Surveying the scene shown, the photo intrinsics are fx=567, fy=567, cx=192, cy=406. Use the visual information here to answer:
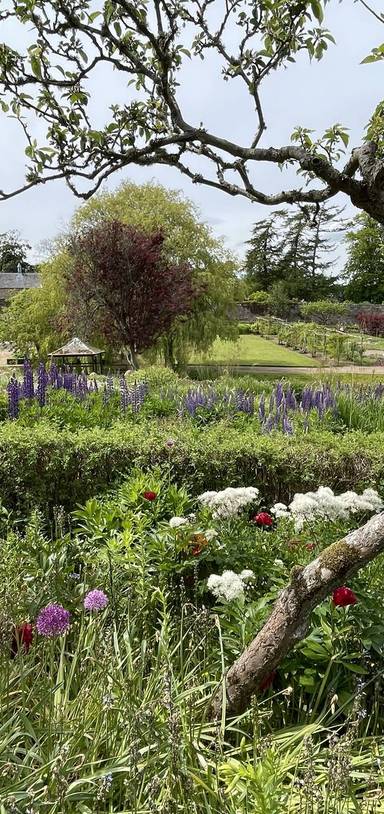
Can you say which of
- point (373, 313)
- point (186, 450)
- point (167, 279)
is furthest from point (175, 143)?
point (373, 313)

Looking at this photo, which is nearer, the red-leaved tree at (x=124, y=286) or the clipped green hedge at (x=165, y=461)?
the clipped green hedge at (x=165, y=461)

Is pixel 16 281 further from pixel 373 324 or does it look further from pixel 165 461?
pixel 165 461

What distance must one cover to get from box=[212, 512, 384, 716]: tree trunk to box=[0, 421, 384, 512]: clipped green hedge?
239 cm

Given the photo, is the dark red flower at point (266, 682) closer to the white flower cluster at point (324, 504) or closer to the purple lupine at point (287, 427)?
the white flower cluster at point (324, 504)

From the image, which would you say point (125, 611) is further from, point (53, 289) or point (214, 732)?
point (53, 289)

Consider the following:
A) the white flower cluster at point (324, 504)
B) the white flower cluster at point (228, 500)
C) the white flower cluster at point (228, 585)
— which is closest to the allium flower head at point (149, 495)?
the white flower cluster at point (228, 500)

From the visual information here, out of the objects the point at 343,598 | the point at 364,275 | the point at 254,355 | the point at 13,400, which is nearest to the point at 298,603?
the point at 343,598

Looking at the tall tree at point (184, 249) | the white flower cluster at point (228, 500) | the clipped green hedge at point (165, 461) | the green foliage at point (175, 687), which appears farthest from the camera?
the tall tree at point (184, 249)

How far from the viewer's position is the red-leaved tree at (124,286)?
14320mm

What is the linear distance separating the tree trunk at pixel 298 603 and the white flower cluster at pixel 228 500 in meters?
0.99

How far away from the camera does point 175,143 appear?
2062 millimetres

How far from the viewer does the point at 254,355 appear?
1112 inches

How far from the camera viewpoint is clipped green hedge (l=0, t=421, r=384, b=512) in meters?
4.34

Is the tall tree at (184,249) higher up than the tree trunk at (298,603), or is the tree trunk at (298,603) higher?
the tall tree at (184,249)
